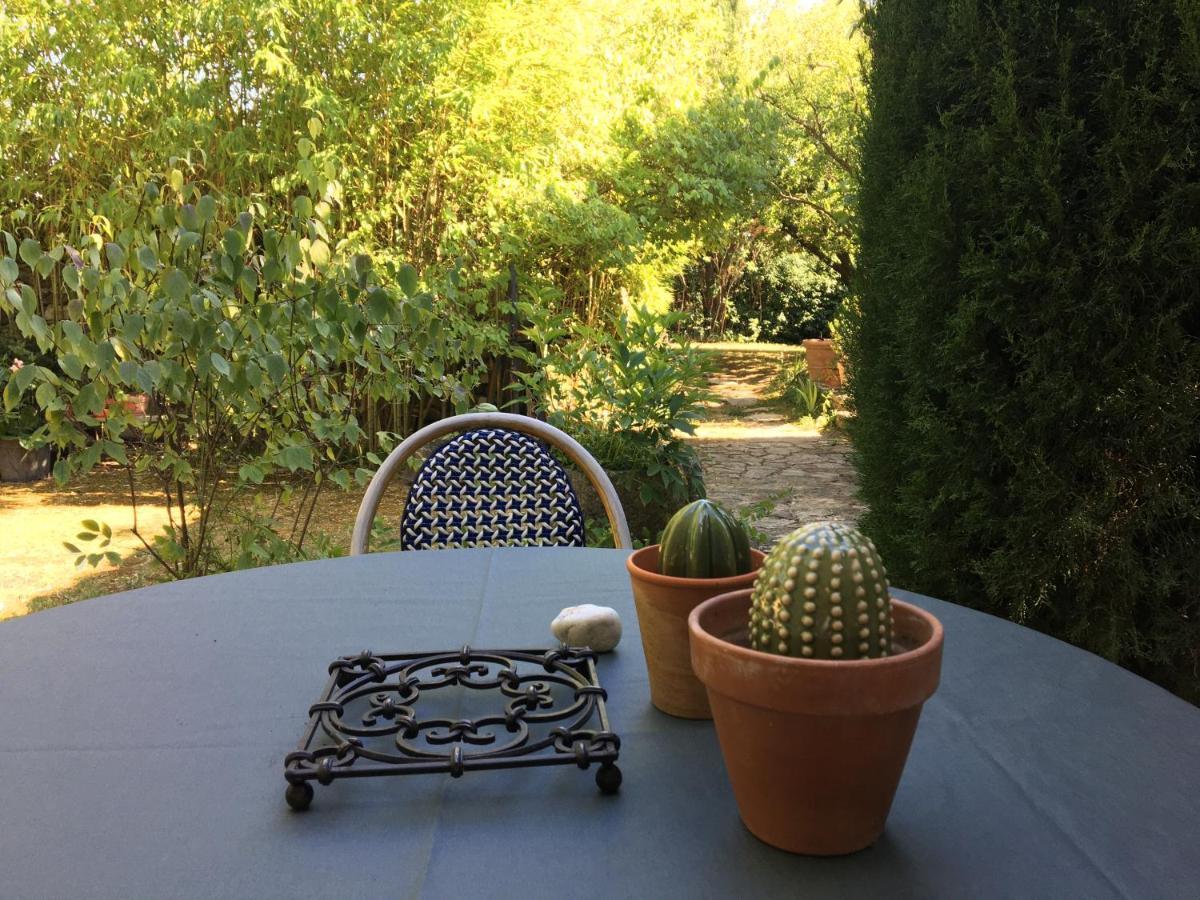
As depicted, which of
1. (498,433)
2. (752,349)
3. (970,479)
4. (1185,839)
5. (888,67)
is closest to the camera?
(1185,839)

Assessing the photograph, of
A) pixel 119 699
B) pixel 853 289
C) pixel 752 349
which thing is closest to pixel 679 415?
pixel 853 289

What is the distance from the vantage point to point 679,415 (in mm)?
3949

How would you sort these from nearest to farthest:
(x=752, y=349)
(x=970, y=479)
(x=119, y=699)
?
(x=119, y=699) < (x=970, y=479) < (x=752, y=349)

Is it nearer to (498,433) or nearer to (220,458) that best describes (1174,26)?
(498,433)

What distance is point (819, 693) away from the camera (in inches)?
23.7

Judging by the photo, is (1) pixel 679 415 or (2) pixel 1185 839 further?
(1) pixel 679 415

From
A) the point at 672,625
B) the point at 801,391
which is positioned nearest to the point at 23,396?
the point at 672,625

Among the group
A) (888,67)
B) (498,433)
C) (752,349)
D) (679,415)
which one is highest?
(888,67)

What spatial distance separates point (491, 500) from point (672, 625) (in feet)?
3.57

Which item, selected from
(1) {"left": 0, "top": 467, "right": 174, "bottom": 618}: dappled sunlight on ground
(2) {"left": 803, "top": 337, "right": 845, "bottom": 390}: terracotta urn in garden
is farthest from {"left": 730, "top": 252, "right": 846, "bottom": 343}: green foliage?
(1) {"left": 0, "top": 467, "right": 174, "bottom": 618}: dappled sunlight on ground

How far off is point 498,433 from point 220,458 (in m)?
1.36

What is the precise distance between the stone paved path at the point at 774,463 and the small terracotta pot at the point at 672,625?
2293 millimetres

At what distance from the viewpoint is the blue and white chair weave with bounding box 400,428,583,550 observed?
1887 millimetres

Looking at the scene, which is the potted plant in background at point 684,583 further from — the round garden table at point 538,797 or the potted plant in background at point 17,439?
the potted plant in background at point 17,439
